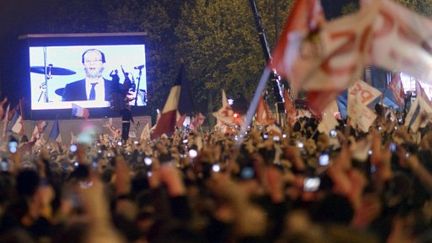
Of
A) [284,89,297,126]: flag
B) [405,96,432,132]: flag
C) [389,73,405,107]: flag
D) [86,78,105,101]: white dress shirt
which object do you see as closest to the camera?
[405,96,432,132]: flag

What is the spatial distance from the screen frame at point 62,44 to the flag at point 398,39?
Answer: 32.0 meters

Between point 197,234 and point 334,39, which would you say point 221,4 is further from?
point 197,234

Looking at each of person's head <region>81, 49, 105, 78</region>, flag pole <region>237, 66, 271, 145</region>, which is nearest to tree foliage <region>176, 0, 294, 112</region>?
person's head <region>81, 49, 105, 78</region>

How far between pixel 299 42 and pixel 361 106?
6.31m

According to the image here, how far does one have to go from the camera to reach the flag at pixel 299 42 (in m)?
10.7

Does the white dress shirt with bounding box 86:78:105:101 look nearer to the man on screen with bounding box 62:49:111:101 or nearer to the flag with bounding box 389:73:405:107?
the man on screen with bounding box 62:49:111:101

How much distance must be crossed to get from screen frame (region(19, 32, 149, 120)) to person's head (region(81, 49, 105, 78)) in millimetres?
381

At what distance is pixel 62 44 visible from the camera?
143 ft

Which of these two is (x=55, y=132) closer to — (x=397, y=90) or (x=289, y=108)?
(x=289, y=108)

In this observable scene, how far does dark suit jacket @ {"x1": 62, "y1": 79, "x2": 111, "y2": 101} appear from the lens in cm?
4281

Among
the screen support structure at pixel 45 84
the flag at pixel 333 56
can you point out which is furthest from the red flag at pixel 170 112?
the screen support structure at pixel 45 84

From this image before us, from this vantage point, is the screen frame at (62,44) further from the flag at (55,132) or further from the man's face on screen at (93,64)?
the flag at (55,132)

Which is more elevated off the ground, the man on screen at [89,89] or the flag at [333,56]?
the flag at [333,56]

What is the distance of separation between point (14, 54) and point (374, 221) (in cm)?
4894
